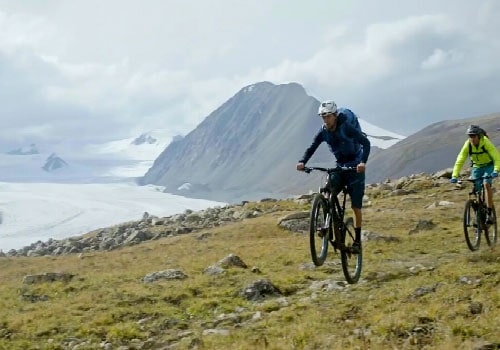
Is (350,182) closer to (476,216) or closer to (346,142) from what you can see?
(346,142)

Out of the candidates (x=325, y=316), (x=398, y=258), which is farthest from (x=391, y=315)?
(x=398, y=258)

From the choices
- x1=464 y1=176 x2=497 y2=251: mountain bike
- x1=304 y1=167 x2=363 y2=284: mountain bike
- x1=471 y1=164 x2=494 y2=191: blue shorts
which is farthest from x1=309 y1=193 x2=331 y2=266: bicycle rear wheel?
x1=471 y1=164 x2=494 y2=191: blue shorts

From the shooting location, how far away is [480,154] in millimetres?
15820

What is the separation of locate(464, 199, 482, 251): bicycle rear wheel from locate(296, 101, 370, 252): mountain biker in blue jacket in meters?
5.28

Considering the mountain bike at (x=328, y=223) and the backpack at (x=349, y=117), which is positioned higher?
the backpack at (x=349, y=117)

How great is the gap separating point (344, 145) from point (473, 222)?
252 inches

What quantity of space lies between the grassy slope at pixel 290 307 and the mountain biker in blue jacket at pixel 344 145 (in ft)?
7.44

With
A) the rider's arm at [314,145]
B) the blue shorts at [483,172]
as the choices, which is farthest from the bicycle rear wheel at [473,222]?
the rider's arm at [314,145]

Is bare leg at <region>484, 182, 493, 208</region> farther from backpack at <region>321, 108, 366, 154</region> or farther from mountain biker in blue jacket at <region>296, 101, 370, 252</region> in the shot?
backpack at <region>321, 108, 366, 154</region>

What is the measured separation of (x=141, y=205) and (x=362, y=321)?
184m

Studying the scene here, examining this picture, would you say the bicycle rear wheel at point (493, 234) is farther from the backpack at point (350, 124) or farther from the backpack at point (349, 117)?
the backpack at point (349, 117)

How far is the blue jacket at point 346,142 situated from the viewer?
39.1ft

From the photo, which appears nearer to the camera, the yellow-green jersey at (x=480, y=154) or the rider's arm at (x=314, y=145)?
the rider's arm at (x=314, y=145)

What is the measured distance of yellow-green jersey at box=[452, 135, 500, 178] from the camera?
15266mm
